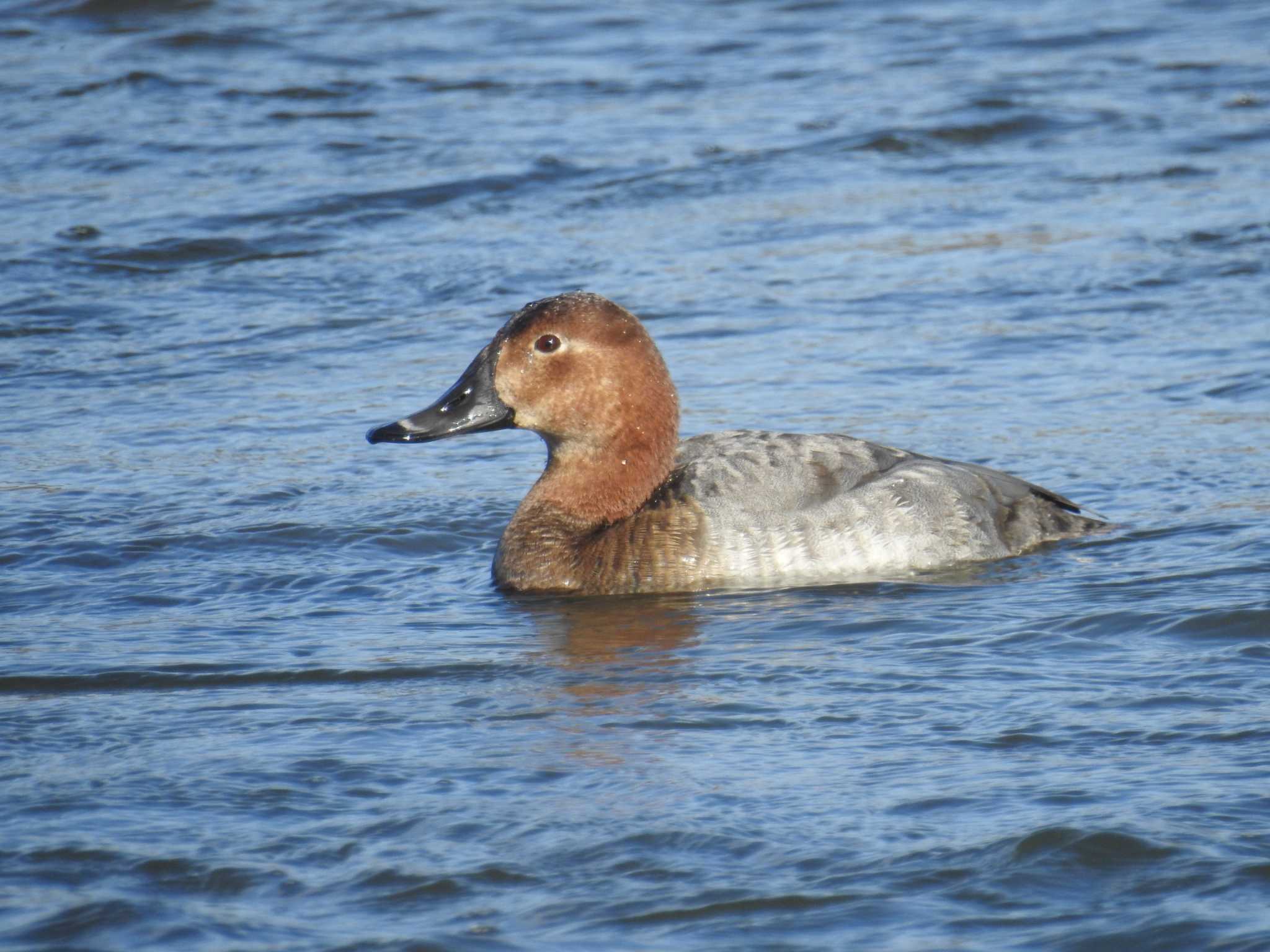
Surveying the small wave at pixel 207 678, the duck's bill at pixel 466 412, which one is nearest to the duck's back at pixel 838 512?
the duck's bill at pixel 466 412

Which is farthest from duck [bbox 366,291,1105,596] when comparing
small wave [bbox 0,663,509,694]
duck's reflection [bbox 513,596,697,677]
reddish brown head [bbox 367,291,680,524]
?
small wave [bbox 0,663,509,694]

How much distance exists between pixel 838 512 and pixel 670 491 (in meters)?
0.63

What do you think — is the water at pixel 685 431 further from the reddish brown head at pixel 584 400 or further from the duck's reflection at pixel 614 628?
the reddish brown head at pixel 584 400

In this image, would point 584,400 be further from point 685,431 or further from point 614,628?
point 685,431

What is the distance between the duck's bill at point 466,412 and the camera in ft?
25.1

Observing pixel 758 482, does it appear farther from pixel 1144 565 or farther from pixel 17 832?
pixel 17 832

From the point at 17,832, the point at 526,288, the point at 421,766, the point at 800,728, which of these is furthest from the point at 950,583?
the point at 526,288

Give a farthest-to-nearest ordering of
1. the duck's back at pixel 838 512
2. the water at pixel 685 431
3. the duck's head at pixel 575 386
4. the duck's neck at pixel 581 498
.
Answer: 1. the duck's head at pixel 575 386
2. the duck's neck at pixel 581 498
3. the duck's back at pixel 838 512
4. the water at pixel 685 431

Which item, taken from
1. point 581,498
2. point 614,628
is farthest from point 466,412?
point 614,628

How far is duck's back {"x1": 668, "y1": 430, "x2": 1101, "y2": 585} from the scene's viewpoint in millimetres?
7289

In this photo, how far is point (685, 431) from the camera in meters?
9.42

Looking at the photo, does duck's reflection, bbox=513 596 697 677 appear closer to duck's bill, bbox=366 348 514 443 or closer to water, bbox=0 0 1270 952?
water, bbox=0 0 1270 952

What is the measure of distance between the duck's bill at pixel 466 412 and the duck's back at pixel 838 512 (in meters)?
0.74

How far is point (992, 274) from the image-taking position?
11.6m
